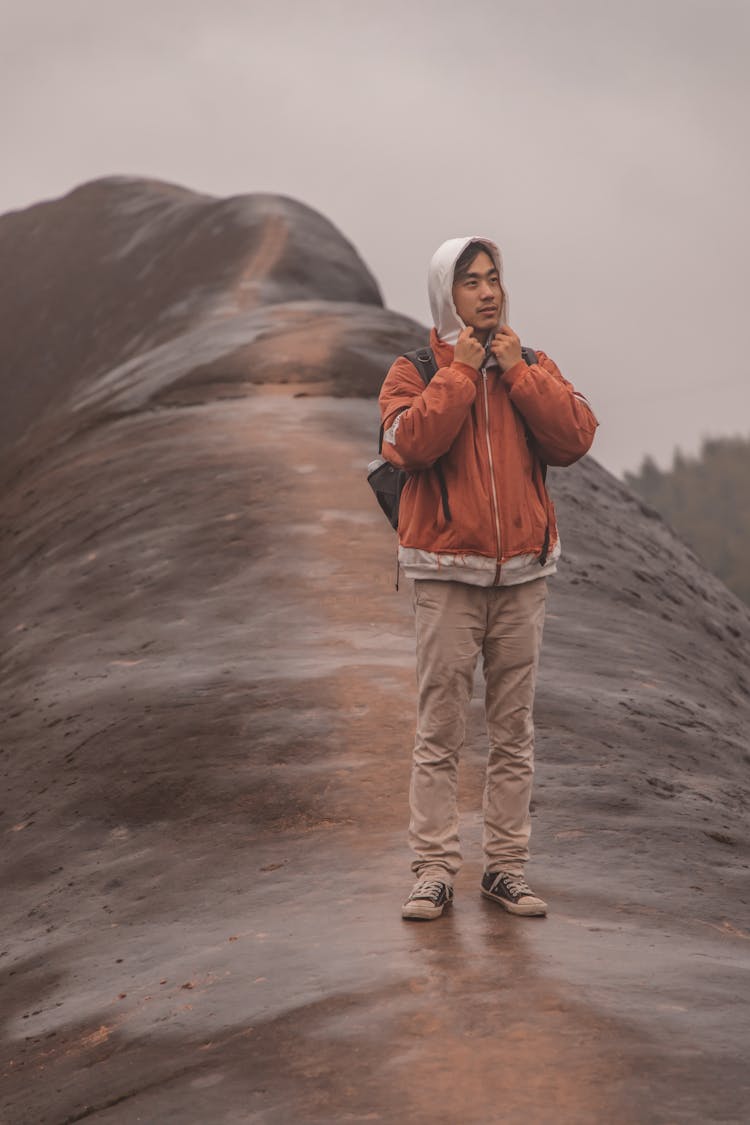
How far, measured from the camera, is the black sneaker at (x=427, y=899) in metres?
6.77

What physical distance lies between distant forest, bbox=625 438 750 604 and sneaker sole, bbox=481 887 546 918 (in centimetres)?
11189

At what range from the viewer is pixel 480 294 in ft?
22.1

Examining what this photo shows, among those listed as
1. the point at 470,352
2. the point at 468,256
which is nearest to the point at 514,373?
the point at 470,352

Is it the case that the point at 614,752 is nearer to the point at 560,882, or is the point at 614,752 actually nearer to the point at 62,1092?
the point at 560,882

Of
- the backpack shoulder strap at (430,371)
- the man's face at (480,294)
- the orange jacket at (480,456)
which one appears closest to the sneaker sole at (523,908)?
the orange jacket at (480,456)

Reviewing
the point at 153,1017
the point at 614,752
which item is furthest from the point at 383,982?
the point at 614,752

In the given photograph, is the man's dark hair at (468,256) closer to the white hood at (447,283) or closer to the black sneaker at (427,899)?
the white hood at (447,283)

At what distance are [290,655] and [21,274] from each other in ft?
133

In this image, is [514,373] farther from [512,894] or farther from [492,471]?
[512,894]

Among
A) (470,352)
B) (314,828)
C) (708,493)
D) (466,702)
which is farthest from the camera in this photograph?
(708,493)

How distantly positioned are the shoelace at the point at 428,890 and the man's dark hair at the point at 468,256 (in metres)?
2.34

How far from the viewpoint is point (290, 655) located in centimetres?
1088

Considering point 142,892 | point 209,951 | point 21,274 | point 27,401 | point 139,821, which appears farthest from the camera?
point 21,274

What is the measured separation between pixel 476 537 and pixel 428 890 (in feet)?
4.56
